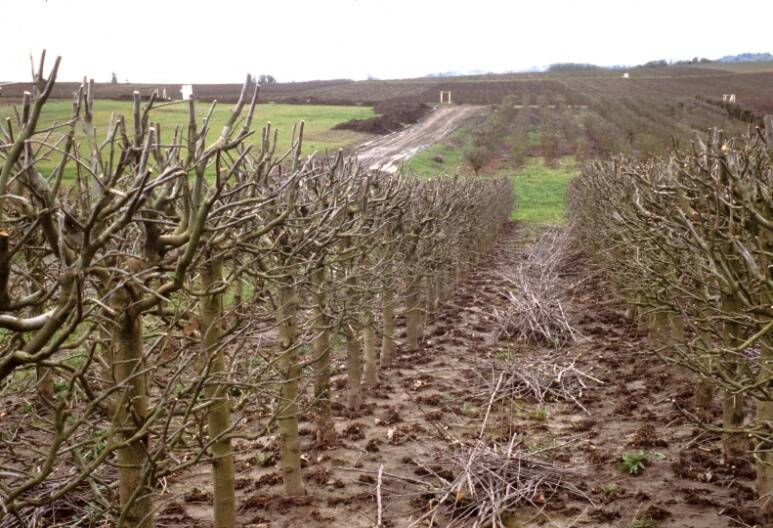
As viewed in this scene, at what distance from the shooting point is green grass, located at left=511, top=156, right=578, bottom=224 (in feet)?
113

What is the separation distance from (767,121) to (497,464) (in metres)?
4.35

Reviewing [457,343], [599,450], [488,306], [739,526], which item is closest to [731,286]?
[739,526]

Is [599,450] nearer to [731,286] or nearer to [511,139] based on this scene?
[731,286]

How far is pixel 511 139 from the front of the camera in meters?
53.1

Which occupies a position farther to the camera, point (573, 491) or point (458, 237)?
point (458, 237)

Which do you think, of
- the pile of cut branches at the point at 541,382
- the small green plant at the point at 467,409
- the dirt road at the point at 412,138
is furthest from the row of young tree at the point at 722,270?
the dirt road at the point at 412,138

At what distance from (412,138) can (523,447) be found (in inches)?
1757

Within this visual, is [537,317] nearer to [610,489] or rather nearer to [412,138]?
[610,489]

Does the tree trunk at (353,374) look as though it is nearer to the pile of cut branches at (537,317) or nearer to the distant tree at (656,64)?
the pile of cut branches at (537,317)

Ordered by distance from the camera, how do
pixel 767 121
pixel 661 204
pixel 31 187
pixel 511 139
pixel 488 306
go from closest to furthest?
pixel 31 187 < pixel 767 121 < pixel 661 204 < pixel 488 306 < pixel 511 139

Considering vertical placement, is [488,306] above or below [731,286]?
below

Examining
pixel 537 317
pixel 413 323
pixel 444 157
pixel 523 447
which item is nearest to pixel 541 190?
pixel 444 157

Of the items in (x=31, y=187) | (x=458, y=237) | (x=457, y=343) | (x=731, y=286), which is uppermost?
(x=31, y=187)

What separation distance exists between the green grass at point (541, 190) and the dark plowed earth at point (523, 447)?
1789cm
